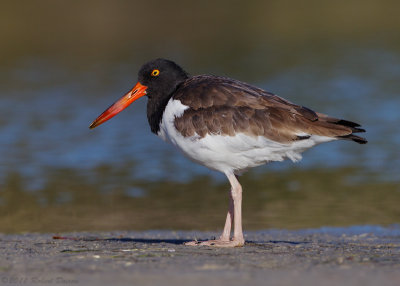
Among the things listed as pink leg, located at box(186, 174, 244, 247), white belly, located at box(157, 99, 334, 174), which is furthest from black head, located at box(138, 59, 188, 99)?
pink leg, located at box(186, 174, 244, 247)

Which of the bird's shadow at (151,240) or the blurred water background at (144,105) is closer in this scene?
the bird's shadow at (151,240)

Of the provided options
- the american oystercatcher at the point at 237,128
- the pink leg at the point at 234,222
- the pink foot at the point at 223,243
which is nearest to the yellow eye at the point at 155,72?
the american oystercatcher at the point at 237,128

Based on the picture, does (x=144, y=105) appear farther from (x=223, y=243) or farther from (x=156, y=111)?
(x=223, y=243)

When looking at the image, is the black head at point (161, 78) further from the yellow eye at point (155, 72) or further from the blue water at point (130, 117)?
the blue water at point (130, 117)

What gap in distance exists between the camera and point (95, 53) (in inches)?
1031

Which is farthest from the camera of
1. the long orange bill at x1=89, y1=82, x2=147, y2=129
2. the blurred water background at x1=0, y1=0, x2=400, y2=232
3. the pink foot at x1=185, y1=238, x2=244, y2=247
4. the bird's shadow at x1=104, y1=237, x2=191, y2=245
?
the blurred water background at x1=0, y1=0, x2=400, y2=232

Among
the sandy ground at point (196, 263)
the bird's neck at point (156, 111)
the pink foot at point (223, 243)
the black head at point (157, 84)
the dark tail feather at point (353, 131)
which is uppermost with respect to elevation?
the black head at point (157, 84)

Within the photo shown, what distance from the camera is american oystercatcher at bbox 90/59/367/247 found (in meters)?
7.75

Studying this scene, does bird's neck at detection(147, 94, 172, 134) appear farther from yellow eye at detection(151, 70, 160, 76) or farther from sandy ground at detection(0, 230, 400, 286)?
sandy ground at detection(0, 230, 400, 286)

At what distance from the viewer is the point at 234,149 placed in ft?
25.7

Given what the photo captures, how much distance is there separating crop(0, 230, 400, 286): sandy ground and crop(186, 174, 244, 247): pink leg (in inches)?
7.1

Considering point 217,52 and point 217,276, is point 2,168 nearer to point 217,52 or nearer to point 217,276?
point 217,276

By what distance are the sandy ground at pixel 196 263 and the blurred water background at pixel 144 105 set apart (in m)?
2.20

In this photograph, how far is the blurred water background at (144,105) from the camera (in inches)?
435
